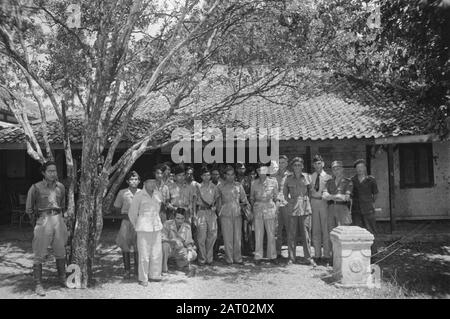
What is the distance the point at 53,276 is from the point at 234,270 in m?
2.85

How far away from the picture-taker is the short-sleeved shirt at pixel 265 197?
24.1ft

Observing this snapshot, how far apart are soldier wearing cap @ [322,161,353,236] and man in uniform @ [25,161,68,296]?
4.19 m

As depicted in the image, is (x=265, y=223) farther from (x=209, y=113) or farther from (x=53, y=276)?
(x=53, y=276)

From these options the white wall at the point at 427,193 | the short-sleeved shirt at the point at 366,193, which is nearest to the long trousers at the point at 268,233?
the short-sleeved shirt at the point at 366,193

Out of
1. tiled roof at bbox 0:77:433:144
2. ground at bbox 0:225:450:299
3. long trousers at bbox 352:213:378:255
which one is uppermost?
tiled roof at bbox 0:77:433:144

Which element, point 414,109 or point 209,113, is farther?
point 414,109

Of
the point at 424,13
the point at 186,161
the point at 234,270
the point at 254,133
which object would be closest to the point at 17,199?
the point at 186,161

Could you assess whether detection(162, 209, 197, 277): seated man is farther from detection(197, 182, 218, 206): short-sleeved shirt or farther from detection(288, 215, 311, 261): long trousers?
detection(288, 215, 311, 261): long trousers

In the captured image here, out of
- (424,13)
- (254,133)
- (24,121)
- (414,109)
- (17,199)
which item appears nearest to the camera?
(424,13)

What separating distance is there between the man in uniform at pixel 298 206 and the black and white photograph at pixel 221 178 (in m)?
0.03

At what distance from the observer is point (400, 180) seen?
12234 mm

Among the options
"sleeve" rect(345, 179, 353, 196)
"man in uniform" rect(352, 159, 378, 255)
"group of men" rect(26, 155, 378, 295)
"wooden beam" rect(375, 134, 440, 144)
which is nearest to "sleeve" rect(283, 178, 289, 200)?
"group of men" rect(26, 155, 378, 295)

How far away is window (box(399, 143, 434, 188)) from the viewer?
12.2 meters

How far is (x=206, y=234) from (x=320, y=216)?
1994 mm
